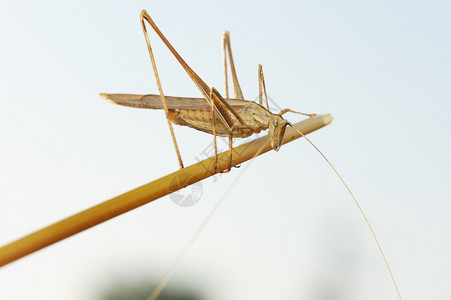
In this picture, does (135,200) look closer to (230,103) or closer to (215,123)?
(215,123)

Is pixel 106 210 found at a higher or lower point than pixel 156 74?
lower

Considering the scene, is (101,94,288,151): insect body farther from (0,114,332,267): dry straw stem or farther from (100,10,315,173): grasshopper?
(0,114,332,267): dry straw stem

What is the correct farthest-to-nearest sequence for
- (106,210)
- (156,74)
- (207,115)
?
(207,115), (156,74), (106,210)

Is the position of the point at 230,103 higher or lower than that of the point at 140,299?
higher

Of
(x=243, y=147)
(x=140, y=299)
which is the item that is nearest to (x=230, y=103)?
(x=243, y=147)

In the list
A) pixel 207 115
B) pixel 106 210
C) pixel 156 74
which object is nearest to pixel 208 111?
pixel 207 115

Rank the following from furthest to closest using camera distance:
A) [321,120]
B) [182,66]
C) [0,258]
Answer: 1. [182,66]
2. [321,120]
3. [0,258]

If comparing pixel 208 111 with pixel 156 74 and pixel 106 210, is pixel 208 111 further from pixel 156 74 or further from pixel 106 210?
pixel 106 210

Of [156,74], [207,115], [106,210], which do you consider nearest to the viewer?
[106,210]
